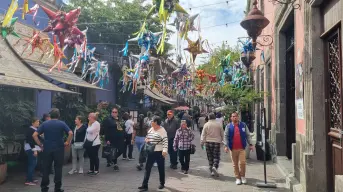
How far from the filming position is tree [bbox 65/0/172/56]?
19734 mm

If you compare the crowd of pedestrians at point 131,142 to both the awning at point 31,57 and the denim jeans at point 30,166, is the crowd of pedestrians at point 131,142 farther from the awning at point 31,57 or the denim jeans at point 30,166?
the awning at point 31,57

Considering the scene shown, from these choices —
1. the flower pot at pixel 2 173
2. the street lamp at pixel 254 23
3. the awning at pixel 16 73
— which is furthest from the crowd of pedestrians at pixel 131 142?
the street lamp at pixel 254 23

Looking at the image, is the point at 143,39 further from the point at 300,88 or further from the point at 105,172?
the point at 300,88

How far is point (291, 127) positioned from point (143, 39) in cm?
560

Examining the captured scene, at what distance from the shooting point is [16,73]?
945cm

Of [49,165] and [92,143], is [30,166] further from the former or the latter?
[92,143]

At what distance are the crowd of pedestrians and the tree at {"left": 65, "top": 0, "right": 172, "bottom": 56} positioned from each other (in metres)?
10.5

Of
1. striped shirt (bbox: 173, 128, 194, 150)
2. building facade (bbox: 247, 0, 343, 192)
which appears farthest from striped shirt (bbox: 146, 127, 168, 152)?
building facade (bbox: 247, 0, 343, 192)

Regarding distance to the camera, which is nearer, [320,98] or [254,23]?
[320,98]

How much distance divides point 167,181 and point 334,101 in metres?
4.28

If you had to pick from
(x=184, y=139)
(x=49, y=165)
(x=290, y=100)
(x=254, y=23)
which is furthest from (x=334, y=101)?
(x=49, y=165)

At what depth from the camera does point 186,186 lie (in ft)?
24.2

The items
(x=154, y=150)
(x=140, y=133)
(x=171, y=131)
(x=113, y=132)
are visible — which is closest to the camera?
(x=154, y=150)

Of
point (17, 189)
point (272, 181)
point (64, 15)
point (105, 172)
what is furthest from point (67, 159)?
point (272, 181)
